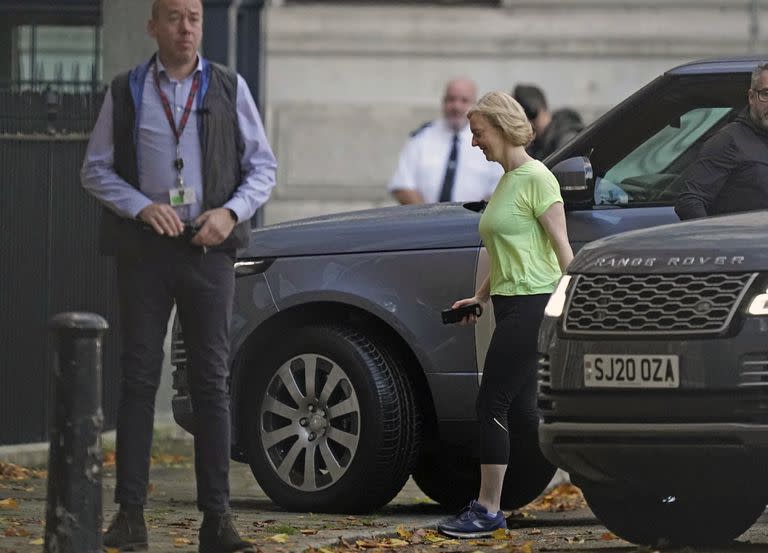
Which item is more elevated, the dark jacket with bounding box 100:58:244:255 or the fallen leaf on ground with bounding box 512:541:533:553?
the dark jacket with bounding box 100:58:244:255

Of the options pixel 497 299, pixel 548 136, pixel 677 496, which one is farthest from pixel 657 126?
pixel 548 136

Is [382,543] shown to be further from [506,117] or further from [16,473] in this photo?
[16,473]

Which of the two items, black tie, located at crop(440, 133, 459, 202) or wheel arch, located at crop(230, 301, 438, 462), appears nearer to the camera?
wheel arch, located at crop(230, 301, 438, 462)

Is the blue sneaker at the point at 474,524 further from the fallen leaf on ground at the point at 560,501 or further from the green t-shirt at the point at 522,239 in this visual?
the fallen leaf on ground at the point at 560,501

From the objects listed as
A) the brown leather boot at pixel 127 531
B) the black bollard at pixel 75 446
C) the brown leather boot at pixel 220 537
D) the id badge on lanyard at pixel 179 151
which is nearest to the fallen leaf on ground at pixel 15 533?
the brown leather boot at pixel 127 531

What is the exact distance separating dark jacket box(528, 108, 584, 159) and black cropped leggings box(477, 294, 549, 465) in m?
5.34

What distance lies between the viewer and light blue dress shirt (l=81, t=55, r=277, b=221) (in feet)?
25.3

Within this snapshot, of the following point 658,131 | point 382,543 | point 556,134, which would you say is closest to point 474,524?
point 382,543

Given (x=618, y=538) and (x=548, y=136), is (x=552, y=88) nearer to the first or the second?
(x=548, y=136)

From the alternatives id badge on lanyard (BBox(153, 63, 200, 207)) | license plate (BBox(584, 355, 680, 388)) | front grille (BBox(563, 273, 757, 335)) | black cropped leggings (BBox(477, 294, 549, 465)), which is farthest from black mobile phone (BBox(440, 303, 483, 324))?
id badge on lanyard (BBox(153, 63, 200, 207))

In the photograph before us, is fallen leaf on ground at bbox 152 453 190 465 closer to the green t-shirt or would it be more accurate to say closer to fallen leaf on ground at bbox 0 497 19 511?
fallen leaf on ground at bbox 0 497 19 511

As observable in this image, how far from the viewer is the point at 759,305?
24.2ft

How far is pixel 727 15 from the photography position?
812 inches

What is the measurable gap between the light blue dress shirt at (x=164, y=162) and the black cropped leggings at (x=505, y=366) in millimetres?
1362
